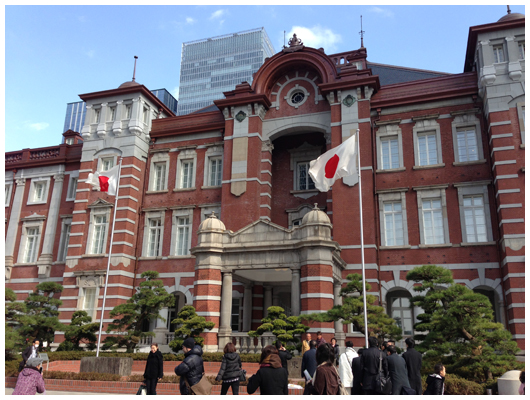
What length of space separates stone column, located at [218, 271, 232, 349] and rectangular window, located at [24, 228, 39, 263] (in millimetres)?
15026

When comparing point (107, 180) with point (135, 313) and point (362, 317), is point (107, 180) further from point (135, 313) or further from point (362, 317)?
point (362, 317)

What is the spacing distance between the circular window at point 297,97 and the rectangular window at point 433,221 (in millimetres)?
8263

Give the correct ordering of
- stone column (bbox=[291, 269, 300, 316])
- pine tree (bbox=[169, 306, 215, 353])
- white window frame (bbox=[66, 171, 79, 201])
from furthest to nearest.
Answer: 1. white window frame (bbox=[66, 171, 79, 201])
2. stone column (bbox=[291, 269, 300, 316])
3. pine tree (bbox=[169, 306, 215, 353])

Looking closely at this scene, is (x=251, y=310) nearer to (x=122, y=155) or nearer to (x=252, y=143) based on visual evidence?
(x=252, y=143)

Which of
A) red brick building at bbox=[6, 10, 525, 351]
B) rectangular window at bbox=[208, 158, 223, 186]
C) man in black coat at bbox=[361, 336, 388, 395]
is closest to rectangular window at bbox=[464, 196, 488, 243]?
red brick building at bbox=[6, 10, 525, 351]

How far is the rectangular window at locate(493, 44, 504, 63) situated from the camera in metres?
20.6

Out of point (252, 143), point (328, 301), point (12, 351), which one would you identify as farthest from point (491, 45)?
point (12, 351)

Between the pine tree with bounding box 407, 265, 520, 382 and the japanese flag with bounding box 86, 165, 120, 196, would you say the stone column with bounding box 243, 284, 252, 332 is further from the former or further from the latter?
the pine tree with bounding box 407, 265, 520, 382

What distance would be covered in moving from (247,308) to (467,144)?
41.3 ft

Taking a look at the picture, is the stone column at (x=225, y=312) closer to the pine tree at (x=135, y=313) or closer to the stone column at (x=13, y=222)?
the pine tree at (x=135, y=313)

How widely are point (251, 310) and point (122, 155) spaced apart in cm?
1113

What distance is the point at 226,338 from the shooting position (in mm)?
17656

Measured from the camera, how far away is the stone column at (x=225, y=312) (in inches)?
695

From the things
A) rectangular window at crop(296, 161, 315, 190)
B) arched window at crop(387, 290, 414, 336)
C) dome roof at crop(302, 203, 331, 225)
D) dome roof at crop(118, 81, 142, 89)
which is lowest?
arched window at crop(387, 290, 414, 336)
